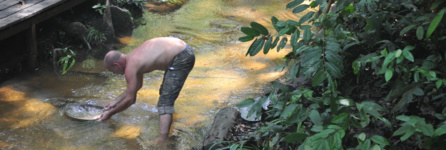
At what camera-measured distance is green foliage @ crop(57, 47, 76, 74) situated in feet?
19.4

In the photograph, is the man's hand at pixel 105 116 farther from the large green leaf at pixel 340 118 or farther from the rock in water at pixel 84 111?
the large green leaf at pixel 340 118

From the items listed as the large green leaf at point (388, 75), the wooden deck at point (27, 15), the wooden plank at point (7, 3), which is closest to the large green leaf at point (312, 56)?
the large green leaf at point (388, 75)

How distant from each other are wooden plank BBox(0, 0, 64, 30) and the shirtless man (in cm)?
182

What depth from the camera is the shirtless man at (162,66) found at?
4285 millimetres

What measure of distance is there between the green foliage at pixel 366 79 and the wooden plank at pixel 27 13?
3595mm

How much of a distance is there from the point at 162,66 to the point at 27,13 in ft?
7.69

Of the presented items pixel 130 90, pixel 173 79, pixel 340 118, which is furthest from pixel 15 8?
pixel 340 118

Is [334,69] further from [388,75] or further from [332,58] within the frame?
[388,75]

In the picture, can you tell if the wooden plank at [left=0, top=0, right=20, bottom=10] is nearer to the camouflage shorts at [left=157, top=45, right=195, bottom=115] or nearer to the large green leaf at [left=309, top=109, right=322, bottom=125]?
the camouflage shorts at [left=157, top=45, right=195, bottom=115]

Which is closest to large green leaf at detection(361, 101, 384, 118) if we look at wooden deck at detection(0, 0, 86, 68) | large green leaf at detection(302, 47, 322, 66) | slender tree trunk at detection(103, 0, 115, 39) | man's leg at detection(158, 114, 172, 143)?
large green leaf at detection(302, 47, 322, 66)

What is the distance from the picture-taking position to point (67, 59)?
19.7 feet

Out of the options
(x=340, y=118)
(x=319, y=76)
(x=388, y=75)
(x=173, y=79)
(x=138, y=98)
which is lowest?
(x=138, y=98)

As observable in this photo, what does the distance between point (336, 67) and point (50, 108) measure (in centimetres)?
371

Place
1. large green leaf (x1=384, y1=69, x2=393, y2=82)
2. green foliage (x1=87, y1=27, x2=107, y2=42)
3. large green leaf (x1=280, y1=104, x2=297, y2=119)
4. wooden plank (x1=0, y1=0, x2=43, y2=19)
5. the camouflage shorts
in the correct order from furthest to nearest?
green foliage (x1=87, y1=27, x2=107, y2=42)
wooden plank (x1=0, y1=0, x2=43, y2=19)
the camouflage shorts
large green leaf (x1=280, y1=104, x2=297, y2=119)
large green leaf (x1=384, y1=69, x2=393, y2=82)
